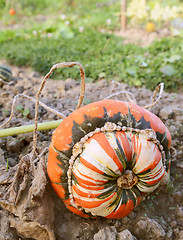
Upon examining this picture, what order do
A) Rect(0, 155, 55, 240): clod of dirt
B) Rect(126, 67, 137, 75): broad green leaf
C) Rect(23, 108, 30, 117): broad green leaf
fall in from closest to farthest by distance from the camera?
Rect(0, 155, 55, 240): clod of dirt
Rect(23, 108, 30, 117): broad green leaf
Rect(126, 67, 137, 75): broad green leaf

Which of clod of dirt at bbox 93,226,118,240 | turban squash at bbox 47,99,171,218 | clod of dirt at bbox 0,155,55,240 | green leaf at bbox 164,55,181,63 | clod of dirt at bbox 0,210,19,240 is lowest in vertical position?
clod of dirt at bbox 0,210,19,240

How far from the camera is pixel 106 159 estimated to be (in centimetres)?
153

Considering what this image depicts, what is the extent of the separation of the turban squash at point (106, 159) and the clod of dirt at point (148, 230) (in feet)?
0.67

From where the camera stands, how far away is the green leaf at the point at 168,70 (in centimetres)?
354

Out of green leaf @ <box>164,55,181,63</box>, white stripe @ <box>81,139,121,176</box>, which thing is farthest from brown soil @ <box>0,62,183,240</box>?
green leaf @ <box>164,55,181,63</box>

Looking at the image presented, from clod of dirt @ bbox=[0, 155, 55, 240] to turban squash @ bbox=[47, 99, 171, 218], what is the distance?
0.09 m

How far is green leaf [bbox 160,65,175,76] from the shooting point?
139 inches

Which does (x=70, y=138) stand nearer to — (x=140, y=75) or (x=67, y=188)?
(x=67, y=188)

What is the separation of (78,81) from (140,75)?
2.66 ft

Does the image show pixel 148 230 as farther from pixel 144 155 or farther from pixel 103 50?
pixel 103 50

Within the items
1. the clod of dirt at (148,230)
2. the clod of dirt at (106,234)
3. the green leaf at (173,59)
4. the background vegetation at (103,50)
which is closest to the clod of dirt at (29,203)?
the clod of dirt at (106,234)

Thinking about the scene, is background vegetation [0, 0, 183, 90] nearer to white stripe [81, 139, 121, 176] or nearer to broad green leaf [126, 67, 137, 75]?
broad green leaf [126, 67, 137, 75]

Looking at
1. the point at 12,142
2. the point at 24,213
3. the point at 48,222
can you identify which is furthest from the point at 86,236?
the point at 12,142

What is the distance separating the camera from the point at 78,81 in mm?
3426
